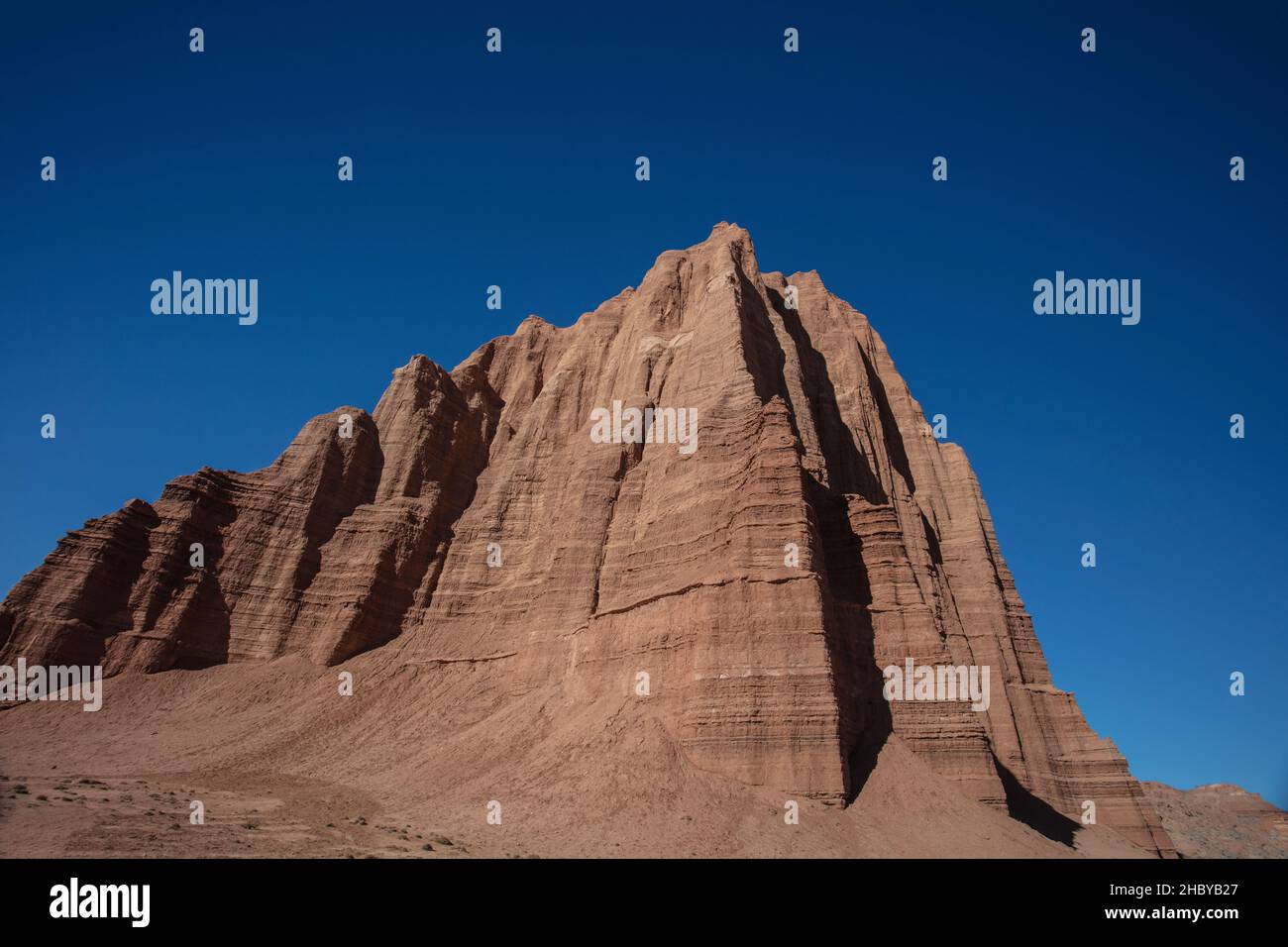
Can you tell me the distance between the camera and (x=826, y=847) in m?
29.6

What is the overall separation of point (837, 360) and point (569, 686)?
4454cm

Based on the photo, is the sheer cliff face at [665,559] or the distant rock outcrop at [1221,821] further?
the distant rock outcrop at [1221,821]

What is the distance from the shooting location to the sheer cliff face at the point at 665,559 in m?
37.6

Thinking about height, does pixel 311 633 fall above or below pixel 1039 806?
above

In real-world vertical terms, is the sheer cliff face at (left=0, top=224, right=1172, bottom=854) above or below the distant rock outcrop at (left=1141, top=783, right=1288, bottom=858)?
above

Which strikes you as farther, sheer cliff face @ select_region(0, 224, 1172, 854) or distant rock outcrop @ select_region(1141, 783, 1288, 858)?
distant rock outcrop @ select_region(1141, 783, 1288, 858)

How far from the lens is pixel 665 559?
45.9 m

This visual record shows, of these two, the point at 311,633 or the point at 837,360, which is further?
the point at 837,360

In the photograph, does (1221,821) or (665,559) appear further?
(1221,821)

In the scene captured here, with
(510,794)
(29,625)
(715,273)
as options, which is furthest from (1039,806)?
(29,625)

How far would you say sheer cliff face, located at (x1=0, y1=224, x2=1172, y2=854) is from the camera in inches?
1481

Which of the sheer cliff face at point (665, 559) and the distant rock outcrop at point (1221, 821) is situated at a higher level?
the sheer cliff face at point (665, 559)

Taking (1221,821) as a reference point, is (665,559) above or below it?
above
